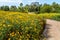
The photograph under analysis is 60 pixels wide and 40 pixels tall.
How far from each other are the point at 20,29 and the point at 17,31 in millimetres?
427

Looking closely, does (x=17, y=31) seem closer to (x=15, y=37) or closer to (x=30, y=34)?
(x=15, y=37)

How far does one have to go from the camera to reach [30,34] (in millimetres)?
9531

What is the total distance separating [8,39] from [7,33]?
235mm

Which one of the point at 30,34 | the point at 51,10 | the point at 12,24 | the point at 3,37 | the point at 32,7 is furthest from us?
the point at 32,7

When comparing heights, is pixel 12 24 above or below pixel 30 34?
above

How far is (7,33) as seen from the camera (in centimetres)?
746

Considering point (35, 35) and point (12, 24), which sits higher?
point (12, 24)

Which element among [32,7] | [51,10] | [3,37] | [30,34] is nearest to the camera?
[3,37]

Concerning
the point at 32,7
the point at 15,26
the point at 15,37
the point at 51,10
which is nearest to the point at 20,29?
the point at 15,26

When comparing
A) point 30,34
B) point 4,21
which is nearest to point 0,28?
point 4,21

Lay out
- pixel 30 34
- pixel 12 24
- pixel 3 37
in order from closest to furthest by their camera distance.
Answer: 1. pixel 3 37
2. pixel 12 24
3. pixel 30 34

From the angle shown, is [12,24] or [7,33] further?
[12,24]

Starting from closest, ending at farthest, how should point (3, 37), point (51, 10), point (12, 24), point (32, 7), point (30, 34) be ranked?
point (3, 37) → point (12, 24) → point (30, 34) → point (51, 10) → point (32, 7)

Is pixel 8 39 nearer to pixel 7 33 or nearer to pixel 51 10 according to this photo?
pixel 7 33
